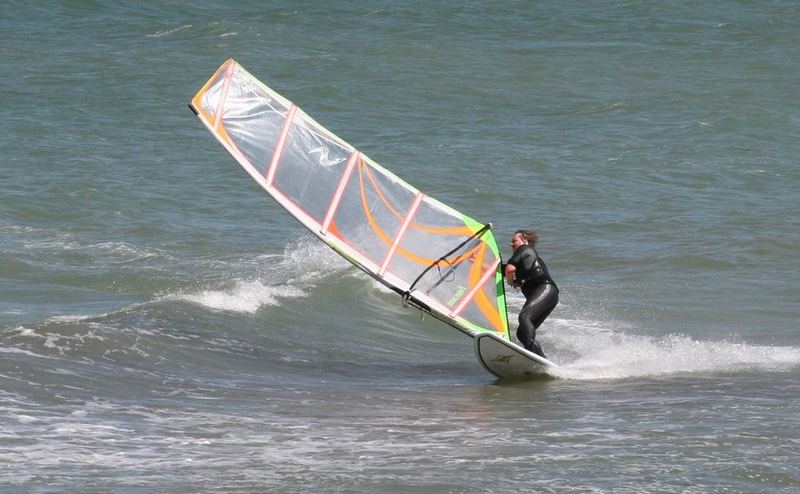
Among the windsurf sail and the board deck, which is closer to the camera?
the board deck

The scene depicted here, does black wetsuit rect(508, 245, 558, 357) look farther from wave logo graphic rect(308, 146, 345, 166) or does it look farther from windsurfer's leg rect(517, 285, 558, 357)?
wave logo graphic rect(308, 146, 345, 166)

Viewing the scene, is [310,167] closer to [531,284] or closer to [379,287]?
[531,284]

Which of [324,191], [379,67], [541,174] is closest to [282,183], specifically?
[324,191]

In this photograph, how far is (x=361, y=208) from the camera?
10.6 m

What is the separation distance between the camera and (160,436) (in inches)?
296

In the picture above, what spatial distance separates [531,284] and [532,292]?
0.06 meters

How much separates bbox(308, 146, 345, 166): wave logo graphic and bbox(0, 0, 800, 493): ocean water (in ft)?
5.53

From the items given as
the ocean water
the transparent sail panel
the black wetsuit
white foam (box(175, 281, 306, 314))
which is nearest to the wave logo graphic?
the transparent sail panel

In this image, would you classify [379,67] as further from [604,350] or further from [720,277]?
[604,350]

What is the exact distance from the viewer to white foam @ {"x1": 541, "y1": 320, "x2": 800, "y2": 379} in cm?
1011

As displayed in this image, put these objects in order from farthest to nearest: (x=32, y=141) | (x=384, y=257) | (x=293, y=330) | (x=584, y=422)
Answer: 1. (x=32, y=141)
2. (x=293, y=330)
3. (x=384, y=257)
4. (x=584, y=422)

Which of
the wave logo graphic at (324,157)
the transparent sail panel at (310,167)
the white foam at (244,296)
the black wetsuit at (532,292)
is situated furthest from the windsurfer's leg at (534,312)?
the white foam at (244,296)

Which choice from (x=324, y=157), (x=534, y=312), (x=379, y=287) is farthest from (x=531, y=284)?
(x=379, y=287)

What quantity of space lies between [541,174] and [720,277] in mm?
6287
